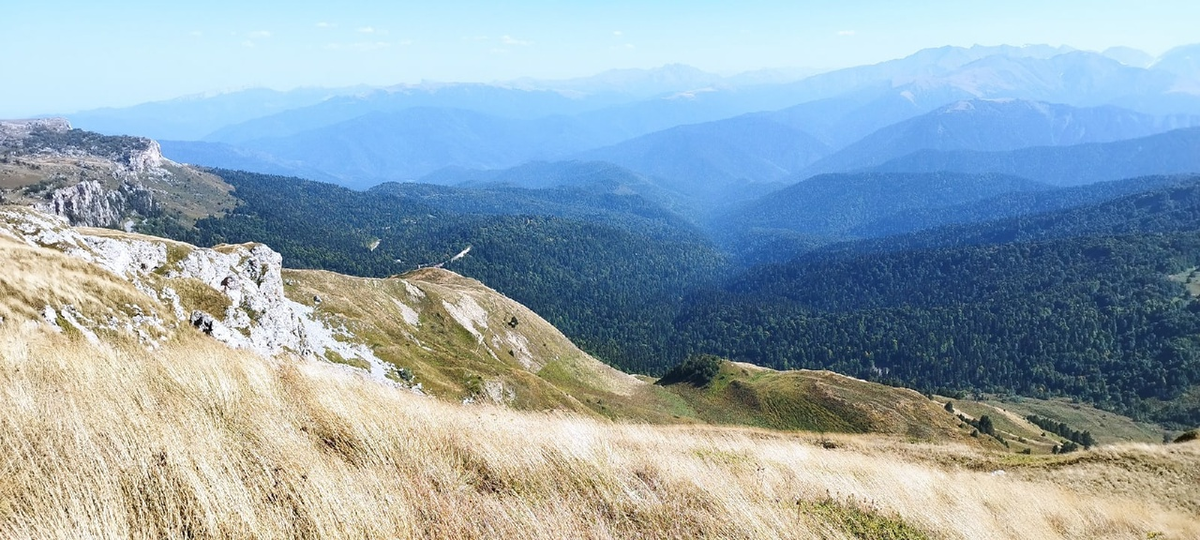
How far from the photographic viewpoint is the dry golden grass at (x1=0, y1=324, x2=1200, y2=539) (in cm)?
679

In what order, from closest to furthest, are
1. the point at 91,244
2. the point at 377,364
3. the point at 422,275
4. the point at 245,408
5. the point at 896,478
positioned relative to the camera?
the point at 245,408, the point at 896,478, the point at 91,244, the point at 377,364, the point at 422,275

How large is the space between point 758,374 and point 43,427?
381ft

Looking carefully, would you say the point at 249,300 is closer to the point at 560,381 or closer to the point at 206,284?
the point at 206,284

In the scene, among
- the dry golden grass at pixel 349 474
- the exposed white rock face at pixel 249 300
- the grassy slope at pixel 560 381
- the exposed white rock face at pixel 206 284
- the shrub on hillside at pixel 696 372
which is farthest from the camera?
the shrub on hillside at pixel 696 372

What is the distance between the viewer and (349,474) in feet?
27.5

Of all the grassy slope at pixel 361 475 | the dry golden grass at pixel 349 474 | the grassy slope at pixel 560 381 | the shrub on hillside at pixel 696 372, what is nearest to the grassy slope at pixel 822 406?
the grassy slope at pixel 560 381

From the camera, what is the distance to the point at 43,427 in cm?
793

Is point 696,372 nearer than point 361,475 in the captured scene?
No

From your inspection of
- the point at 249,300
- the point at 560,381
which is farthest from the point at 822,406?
the point at 249,300

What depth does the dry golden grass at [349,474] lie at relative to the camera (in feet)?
22.3

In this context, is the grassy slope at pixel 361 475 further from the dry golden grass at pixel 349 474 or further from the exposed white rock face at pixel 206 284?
the exposed white rock face at pixel 206 284

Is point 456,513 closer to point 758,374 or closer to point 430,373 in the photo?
point 430,373

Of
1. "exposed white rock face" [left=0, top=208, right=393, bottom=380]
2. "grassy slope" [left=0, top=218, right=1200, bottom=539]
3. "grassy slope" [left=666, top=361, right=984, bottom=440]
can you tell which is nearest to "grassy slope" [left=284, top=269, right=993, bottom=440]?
"grassy slope" [left=666, top=361, right=984, bottom=440]

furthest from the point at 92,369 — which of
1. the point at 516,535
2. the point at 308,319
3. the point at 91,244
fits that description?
the point at 308,319
